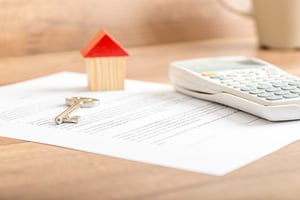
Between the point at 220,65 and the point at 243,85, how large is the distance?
0.36ft

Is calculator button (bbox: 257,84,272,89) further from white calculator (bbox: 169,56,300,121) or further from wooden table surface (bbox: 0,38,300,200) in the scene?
wooden table surface (bbox: 0,38,300,200)

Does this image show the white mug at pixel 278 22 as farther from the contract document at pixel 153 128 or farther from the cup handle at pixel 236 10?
the contract document at pixel 153 128

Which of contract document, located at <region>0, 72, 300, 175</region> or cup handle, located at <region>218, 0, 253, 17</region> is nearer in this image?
contract document, located at <region>0, 72, 300, 175</region>

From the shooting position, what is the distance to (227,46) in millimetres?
1126

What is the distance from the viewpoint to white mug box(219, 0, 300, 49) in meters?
1.04

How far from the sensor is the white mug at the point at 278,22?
1.04m

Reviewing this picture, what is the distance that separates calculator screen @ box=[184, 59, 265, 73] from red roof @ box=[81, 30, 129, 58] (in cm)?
8

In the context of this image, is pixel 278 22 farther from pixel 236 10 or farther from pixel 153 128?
pixel 153 128

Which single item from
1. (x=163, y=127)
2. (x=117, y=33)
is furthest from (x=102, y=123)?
(x=117, y=33)

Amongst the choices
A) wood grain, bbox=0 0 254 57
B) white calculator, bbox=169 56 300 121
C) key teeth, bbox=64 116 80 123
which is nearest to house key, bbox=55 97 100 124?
key teeth, bbox=64 116 80 123

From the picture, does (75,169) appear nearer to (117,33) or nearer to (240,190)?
(240,190)

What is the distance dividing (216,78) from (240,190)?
0.29 metres

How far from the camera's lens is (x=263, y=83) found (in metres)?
0.68

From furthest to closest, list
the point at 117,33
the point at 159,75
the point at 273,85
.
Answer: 1. the point at 117,33
2. the point at 159,75
3. the point at 273,85
